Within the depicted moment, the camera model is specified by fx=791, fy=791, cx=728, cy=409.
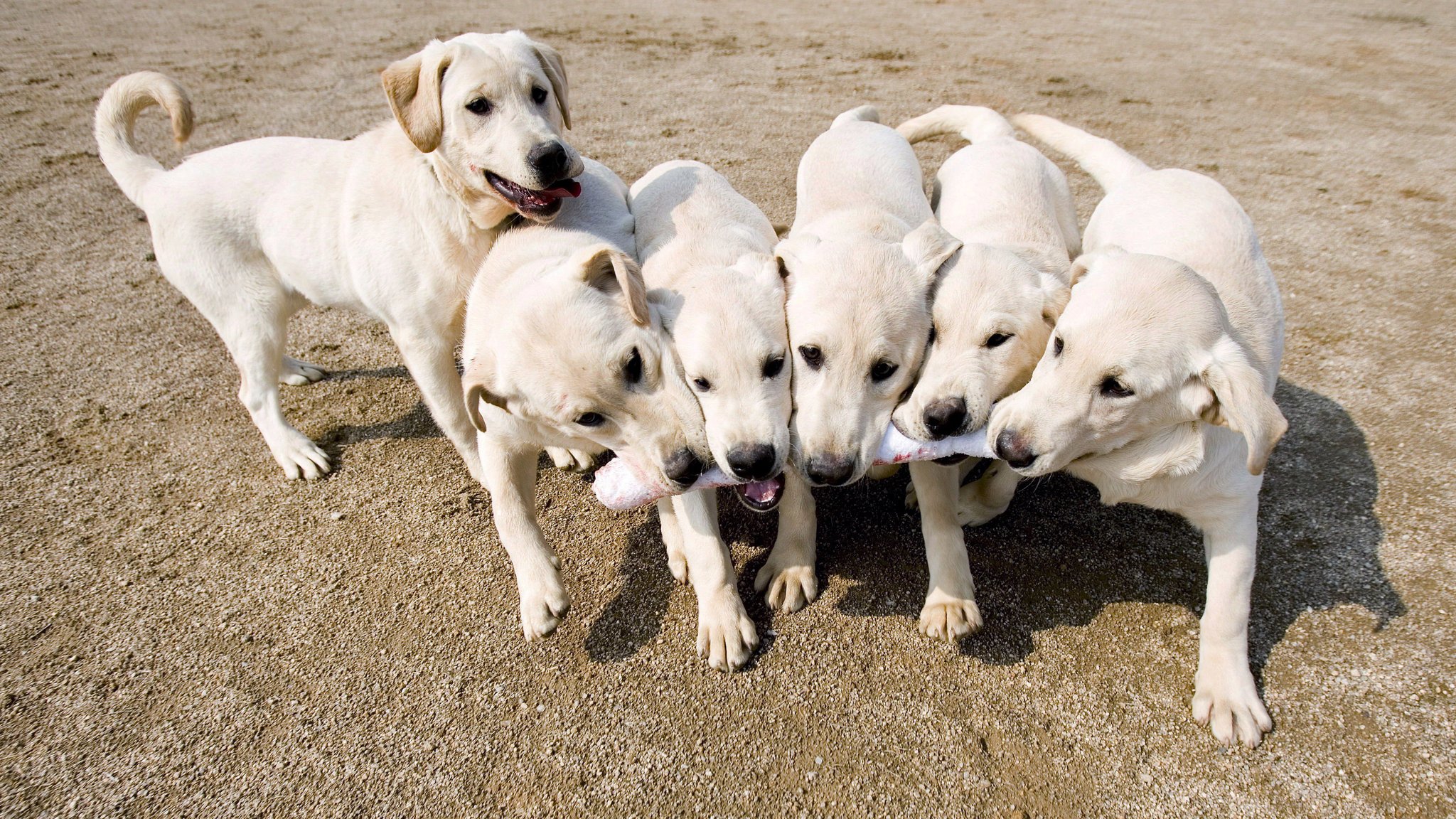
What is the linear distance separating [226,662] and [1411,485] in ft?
17.3

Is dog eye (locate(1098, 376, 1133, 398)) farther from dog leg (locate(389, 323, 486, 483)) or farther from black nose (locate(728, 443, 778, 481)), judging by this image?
dog leg (locate(389, 323, 486, 483))

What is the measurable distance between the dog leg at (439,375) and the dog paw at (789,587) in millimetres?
1576

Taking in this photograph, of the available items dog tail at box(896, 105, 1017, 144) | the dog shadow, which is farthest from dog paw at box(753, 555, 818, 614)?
dog tail at box(896, 105, 1017, 144)

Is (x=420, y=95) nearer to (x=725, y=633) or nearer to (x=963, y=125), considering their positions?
(x=725, y=633)

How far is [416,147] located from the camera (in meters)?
3.70

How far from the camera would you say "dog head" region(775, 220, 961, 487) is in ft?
8.95

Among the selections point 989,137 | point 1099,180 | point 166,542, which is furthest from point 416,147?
point 1099,180

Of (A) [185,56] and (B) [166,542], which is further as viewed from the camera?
(A) [185,56]

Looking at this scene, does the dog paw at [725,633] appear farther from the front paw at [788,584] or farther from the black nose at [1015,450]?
the black nose at [1015,450]

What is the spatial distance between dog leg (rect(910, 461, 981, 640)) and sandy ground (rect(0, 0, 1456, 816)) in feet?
0.38

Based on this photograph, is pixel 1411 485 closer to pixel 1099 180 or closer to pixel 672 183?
pixel 1099 180

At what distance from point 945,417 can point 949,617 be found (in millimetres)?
854

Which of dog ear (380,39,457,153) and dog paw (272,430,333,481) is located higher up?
dog ear (380,39,457,153)

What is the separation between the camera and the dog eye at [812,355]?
2.81m
